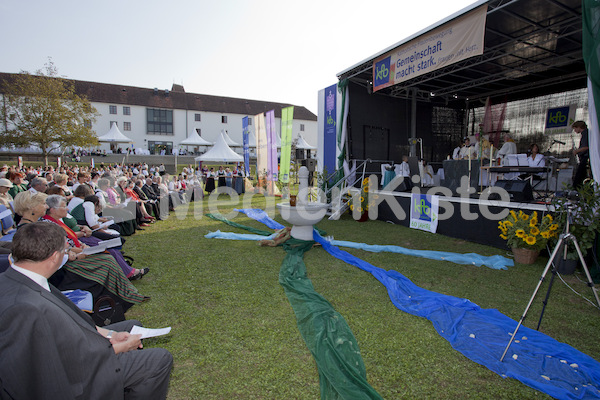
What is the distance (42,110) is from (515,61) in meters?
26.8

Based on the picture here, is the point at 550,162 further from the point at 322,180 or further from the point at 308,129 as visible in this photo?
the point at 308,129

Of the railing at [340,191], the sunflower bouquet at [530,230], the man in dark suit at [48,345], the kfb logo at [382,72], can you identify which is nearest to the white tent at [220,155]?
the railing at [340,191]

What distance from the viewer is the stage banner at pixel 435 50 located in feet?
19.6

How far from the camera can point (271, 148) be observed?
527 inches

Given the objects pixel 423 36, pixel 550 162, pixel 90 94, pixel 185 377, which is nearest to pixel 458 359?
pixel 185 377

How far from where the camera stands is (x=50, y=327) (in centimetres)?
127

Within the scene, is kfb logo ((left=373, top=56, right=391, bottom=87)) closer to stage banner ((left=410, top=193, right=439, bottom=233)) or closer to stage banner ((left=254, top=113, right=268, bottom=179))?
stage banner ((left=410, top=193, right=439, bottom=233))

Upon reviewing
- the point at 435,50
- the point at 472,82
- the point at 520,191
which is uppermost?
the point at 472,82

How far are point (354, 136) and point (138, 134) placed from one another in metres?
37.4

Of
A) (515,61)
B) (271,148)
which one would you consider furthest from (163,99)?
(515,61)

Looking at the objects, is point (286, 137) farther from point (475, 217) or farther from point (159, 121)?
point (159, 121)

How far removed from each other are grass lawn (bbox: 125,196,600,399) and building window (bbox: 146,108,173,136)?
1552 inches

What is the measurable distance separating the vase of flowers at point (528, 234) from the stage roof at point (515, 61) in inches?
154

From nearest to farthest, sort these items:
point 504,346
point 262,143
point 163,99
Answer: point 504,346
point 262,143
point 163,99
